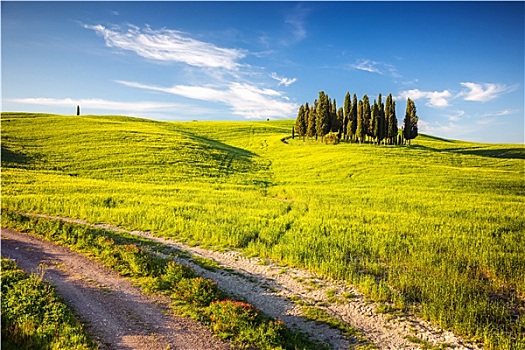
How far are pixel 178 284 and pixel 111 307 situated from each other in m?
2.61

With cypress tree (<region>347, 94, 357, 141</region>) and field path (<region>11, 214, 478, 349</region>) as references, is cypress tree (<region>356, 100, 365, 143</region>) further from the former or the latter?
field path (<region>11, 214, 478, 349</region>)

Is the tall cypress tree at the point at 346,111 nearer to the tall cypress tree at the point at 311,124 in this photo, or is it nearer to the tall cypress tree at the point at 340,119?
the tall cypress tree at the point at 340,119

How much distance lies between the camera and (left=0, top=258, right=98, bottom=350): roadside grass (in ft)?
30.7

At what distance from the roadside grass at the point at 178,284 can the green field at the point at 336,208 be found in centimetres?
412

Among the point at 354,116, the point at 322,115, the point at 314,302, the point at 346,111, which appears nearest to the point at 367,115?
the point at 354,116

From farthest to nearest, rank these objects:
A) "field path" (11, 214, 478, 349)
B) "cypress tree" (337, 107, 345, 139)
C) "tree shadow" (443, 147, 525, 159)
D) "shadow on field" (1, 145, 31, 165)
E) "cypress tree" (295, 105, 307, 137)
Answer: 1. "cypress tree" (295, 105, 307, 137)
2. "cypress tree" (337, 107, 345, 139)
3. "tree shadow" (443, 147, 525, 159)
4. "shadow on field" (1, 145, 31, 165)
5. "field path" (11, 214, 478, 349)

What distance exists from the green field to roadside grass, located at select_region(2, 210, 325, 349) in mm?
4125

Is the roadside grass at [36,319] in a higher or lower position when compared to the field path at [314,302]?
higher

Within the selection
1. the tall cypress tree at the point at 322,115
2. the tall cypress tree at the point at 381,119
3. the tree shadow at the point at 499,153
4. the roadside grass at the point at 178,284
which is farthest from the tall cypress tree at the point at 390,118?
the roadside grass at the point at 178,284

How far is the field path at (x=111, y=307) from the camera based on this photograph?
989 cm

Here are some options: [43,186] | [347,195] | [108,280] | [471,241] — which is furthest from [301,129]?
[108,280]

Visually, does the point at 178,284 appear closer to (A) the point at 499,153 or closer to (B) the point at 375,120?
(B) the point at 375,120

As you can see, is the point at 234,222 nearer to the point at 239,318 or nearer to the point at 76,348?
the point at 239,318

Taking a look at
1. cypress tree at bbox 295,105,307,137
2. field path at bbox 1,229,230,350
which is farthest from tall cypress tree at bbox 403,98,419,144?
field path at bbox 1,229,230,350
